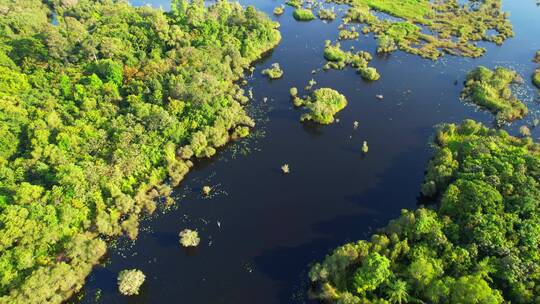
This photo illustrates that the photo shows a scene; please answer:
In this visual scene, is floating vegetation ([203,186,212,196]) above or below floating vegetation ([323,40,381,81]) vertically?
below

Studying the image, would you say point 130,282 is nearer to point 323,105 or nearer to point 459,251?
point 459,251

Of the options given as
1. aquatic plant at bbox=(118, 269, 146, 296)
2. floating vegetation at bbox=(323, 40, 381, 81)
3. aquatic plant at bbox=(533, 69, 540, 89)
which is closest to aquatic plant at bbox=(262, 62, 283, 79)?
floating vegetation at bbox=(323, 40, 381, 81)

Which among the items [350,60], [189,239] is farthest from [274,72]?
[189,239]

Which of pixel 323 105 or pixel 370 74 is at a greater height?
pixel 370 74

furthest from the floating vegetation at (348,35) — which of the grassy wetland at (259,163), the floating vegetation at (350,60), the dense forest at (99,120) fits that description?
the dense forest at (99,120)

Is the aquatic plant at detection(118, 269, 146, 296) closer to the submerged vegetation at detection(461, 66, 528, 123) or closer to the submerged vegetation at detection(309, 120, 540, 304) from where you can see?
the submerged vegetation at detection(309, 120, 540, 304)

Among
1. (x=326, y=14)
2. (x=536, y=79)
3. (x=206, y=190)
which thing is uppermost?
(x=536, y=79)

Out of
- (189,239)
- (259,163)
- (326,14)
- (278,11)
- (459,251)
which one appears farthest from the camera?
(278,11)
